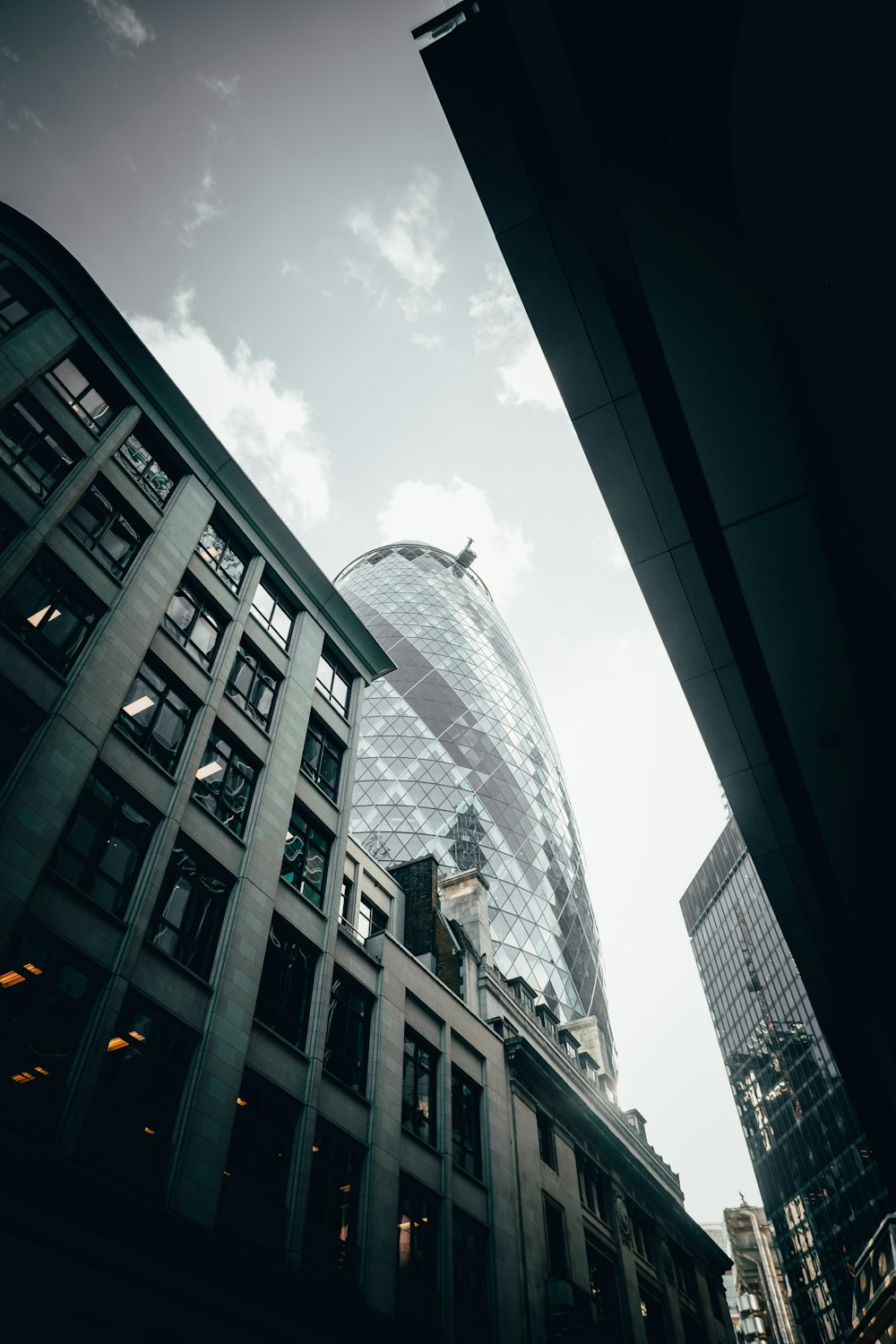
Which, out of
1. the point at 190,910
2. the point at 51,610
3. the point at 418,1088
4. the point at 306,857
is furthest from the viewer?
the point at 418,1088

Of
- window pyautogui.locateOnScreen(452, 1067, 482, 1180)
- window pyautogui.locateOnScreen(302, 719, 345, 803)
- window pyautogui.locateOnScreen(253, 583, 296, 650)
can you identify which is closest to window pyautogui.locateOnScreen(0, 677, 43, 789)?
window pyautogui.locateOnScreen(302, 719, 345, 803)

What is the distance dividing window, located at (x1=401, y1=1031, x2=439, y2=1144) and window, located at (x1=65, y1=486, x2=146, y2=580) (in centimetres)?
1340


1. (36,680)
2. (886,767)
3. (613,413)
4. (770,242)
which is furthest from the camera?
(36,680)

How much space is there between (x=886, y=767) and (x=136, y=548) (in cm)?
1521

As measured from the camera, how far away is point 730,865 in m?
103

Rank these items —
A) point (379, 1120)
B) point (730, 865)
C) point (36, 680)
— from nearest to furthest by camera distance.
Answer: point (36, 680) < point (379, 1120) < point (730, 865)

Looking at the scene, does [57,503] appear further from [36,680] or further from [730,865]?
[730,865]

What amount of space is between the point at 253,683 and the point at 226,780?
3.27 m

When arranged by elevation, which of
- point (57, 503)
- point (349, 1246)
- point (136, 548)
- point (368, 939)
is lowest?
point (349, 1246)

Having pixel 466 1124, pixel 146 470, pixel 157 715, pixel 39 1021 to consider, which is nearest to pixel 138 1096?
pixel 39 1021

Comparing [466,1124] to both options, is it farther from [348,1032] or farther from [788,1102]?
[788,1102]

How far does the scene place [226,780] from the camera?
18.5m

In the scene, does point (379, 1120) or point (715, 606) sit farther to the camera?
point (379, 1120)

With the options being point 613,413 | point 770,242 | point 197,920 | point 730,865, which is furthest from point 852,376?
point 730,865
